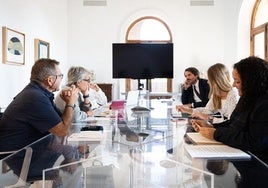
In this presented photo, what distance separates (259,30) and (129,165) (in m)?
4.65

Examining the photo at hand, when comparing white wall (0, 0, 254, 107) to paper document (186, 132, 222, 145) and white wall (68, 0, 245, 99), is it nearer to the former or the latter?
white wall (68, 0, 245, 99)

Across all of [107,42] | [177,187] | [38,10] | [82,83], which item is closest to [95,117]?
[82,83]

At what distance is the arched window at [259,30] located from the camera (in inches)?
202

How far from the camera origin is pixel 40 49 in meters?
5.07

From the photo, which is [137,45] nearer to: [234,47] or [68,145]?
[68,145]

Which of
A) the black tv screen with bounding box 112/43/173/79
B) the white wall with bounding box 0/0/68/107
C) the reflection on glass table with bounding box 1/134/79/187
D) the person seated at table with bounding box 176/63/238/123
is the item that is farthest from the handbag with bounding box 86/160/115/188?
the white wall with bounding box 0/0/68/107

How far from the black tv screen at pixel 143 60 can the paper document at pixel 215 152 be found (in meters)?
2.18

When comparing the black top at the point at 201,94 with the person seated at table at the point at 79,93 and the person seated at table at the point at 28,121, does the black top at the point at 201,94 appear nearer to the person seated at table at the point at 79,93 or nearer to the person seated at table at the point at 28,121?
the person seated at table at the point at 79,93

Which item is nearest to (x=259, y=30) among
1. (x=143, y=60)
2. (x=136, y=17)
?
(x=136, y=17)

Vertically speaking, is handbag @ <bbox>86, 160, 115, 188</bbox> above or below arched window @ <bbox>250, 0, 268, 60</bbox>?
below

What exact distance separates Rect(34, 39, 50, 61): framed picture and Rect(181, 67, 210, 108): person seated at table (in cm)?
245

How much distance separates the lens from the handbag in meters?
1.48

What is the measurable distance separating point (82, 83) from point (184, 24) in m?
3.70

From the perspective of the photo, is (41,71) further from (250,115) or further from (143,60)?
(143,60)
